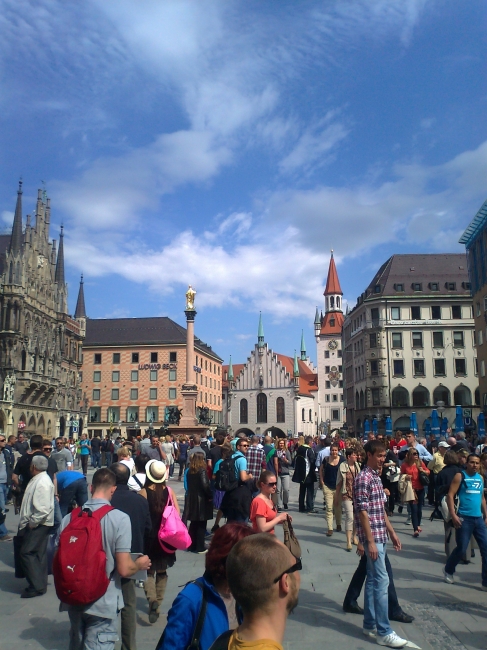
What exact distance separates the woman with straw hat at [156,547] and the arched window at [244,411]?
86.7 metres

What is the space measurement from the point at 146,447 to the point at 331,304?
90064 millimetres

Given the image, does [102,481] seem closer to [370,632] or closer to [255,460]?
[370,632]

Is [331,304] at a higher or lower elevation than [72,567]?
higher

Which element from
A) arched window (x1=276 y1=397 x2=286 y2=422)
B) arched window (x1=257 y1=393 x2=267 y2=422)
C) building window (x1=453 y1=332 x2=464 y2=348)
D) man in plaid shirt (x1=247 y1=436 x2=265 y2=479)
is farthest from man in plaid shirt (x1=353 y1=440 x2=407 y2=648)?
arched window (x1=257 y1=393 x2=267 y2=422)

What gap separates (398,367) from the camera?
209 feet

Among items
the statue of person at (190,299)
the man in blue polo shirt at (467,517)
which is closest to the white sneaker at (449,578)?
the man in blue polo shirt at (467,517)

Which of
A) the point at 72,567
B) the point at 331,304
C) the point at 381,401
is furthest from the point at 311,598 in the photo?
the point at 331,304

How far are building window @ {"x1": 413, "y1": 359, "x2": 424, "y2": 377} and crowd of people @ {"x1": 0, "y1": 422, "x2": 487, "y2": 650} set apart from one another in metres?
51.2

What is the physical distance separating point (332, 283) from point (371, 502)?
333 feet

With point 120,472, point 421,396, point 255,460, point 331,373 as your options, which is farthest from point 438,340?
point 120,472

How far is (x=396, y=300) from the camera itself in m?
64.8

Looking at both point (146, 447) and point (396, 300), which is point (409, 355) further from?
point (146, 447)

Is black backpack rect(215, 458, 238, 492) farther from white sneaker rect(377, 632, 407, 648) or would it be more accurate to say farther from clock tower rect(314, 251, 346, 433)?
clock tower rect(314, 251, 346, 433)

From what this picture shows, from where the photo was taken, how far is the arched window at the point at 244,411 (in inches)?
3656
